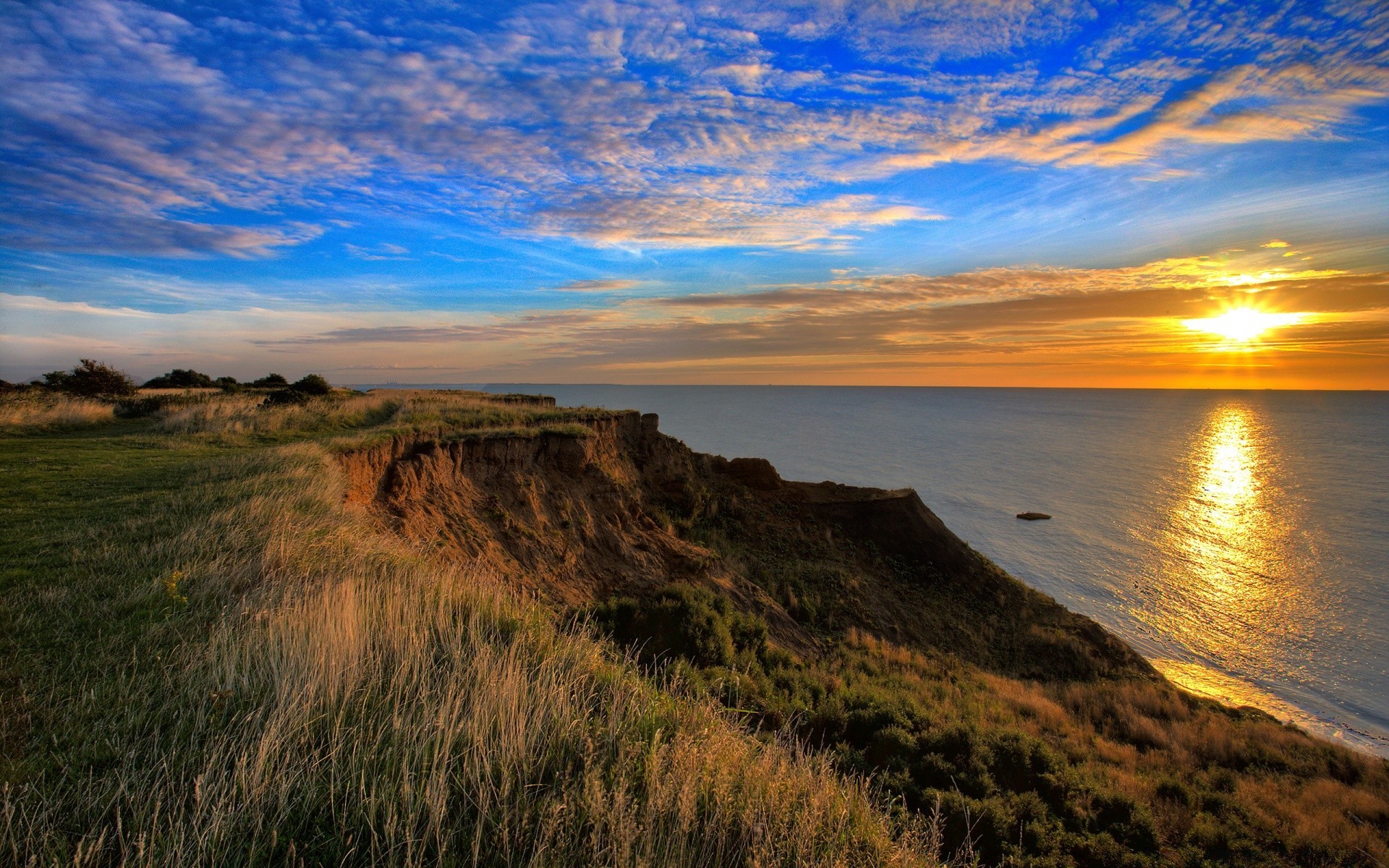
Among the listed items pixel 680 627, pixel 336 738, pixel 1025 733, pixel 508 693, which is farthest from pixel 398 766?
pixel 1025 733

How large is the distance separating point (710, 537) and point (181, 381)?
125 ft

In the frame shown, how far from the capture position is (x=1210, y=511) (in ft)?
152

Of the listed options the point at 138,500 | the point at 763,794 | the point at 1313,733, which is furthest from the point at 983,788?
the point at 1313,733

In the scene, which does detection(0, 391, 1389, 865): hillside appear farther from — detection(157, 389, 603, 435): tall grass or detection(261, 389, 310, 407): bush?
detection(261, 389, 310, 407): bush

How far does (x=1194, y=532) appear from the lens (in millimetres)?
40188

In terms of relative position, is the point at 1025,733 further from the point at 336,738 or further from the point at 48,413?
the point at 48,413

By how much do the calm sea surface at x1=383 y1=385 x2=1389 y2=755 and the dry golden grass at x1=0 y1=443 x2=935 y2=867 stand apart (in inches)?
966

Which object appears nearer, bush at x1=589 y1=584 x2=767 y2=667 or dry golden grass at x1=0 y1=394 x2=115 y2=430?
bush at x1=589 y1=584 x2=767 y2=667

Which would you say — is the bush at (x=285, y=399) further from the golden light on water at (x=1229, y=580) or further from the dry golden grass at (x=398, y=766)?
the golden light on water at (x=1229, y=580)

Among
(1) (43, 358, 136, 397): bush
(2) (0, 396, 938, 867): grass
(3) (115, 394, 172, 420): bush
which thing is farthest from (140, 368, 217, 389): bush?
(2) (0, 396, 938, 867): grass

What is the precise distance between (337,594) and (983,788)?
885cm

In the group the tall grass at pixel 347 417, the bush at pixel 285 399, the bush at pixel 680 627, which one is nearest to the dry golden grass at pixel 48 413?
the tall grass at pixel 347 417

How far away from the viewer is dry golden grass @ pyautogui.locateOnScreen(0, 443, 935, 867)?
2.76 m

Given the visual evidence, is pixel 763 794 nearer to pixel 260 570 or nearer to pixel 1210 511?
pixel 260 570
